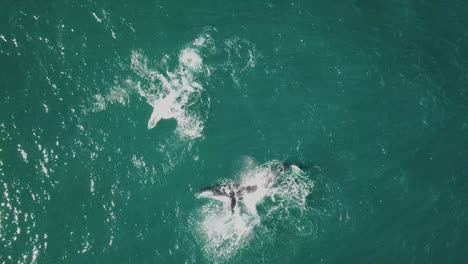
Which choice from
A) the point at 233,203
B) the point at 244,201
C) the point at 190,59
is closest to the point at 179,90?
the point at 190,59

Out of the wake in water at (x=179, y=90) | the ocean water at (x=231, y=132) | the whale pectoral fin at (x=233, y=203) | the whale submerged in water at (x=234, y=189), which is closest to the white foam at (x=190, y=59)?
the wake in water at (x=179, y=90)

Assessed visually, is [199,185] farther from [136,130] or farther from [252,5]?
[252,5]

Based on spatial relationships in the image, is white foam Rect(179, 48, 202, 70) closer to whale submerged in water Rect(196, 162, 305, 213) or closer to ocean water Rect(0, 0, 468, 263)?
ocean water Rect(0, 0, 468, 263)

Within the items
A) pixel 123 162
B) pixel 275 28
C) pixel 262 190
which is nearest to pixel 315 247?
pixel 262 190

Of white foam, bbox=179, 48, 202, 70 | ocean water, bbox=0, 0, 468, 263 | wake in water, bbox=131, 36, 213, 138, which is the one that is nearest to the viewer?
ocean water, bbox=0, 0, 468, 263

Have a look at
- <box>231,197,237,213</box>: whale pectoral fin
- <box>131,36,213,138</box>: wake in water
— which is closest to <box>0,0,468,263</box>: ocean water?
<box>131,36,213,138</box>: wake in water

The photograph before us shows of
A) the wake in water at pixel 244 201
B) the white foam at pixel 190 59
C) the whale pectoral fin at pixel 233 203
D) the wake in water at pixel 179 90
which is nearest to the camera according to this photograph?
the wake in water at pixel 244 201

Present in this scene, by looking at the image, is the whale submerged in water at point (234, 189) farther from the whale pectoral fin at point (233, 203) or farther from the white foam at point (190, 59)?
the white foam at point (190, 59)

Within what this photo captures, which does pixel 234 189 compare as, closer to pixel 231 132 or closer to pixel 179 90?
pixel 231 132
